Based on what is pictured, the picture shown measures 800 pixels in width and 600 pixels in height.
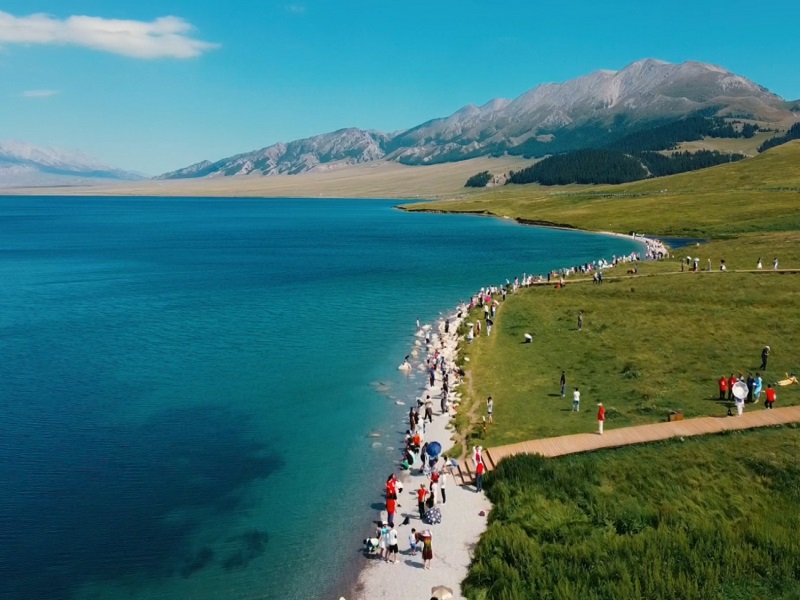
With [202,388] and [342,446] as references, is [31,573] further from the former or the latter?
[202,388]

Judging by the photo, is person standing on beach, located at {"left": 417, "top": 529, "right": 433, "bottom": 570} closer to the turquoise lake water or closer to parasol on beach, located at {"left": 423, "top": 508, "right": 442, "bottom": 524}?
parasol on beach, located at {"left": 423, "top": 508, "right": 442, "bottom": 524}

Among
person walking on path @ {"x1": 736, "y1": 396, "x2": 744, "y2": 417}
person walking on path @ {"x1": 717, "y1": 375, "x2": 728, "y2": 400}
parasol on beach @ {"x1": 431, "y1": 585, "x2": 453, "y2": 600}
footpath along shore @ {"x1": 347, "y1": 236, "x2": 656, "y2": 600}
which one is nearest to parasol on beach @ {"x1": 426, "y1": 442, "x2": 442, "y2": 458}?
footpath along shore @ {"x1": 347, "y1": 236, "x2": 656, "y2": 600}

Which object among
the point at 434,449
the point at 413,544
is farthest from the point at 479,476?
the point at 413,544

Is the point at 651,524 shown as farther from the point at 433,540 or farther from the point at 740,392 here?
the point at 740,392

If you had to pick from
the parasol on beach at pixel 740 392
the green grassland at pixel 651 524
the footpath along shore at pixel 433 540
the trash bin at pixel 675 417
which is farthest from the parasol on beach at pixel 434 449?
the parasol on beach at pixel 740 392

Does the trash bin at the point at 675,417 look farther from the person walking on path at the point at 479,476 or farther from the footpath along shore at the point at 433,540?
the person walking on path at the point at 479,476
